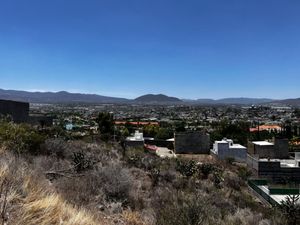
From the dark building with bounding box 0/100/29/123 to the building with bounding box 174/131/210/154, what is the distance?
30.7 m

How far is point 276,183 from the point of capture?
117ft

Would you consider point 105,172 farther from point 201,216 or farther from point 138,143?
point 138,143

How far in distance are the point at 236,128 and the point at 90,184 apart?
64131 mm

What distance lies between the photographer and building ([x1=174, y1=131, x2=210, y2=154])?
54.6 m

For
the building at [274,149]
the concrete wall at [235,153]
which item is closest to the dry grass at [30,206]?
the concrete wall at [235,153]

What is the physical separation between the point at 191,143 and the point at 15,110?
3350 cm

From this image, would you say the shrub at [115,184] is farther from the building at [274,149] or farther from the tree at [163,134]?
the tree at [163,134]

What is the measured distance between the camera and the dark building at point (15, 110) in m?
22.8

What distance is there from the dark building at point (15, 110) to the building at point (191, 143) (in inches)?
1209

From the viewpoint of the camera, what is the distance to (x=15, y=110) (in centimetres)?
2441

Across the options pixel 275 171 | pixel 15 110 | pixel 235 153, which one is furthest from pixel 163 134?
pixel 15 110

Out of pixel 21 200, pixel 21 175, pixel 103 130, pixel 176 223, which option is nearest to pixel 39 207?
pixel 21 200

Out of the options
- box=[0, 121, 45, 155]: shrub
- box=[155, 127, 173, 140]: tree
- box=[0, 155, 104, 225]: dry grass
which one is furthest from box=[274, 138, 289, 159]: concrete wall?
box=[0, 155, 104, 225]: dry grass

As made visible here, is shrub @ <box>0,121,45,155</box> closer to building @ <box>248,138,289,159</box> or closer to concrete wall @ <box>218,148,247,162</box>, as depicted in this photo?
concrete wall @ <box>218,148,247,162</box>
